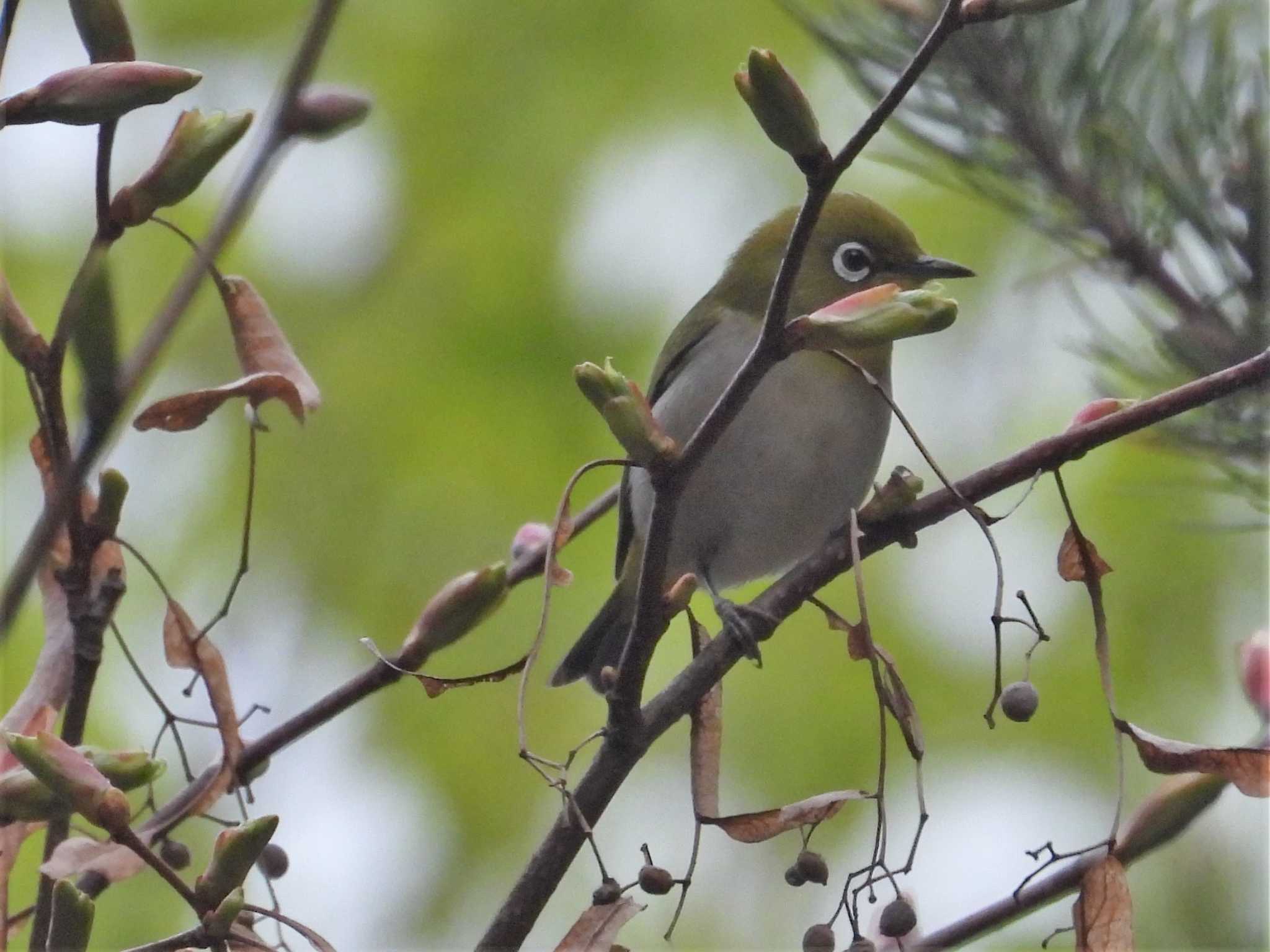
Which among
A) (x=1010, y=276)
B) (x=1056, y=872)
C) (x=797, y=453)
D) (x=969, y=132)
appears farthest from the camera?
(x=1010, y=276)

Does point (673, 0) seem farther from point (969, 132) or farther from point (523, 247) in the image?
point (969, 132)

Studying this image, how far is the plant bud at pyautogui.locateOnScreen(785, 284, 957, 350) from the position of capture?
1148mm

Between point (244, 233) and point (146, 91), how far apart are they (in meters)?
3.52

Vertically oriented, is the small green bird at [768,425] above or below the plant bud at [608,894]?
below

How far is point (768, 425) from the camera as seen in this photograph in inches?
127

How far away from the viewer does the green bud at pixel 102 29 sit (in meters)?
1.23

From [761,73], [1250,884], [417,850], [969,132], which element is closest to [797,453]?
[969,132]

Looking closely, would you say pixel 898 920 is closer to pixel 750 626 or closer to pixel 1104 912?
pixel 1104 912

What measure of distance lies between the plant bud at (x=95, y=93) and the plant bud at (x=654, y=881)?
84cm

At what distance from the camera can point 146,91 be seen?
112 cm

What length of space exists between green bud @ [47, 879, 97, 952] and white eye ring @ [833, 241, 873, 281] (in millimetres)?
2773

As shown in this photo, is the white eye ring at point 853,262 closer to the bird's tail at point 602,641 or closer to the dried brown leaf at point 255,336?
the bird's tail at point 602,641

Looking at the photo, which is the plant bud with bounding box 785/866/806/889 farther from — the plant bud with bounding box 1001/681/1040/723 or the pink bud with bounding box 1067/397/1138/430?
the pink bud with bounding box 1067/397/1138/430

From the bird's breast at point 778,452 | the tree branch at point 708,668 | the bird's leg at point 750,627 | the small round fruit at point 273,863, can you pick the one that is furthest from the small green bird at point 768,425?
the tree branch at point 708,668
